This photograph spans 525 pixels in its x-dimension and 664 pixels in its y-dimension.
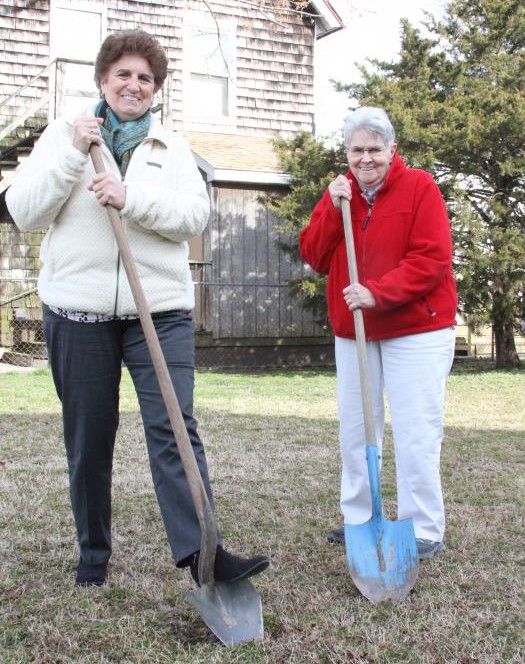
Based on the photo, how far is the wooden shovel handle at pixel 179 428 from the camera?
112 inches

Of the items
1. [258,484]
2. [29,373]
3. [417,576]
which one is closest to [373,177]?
[417,576]

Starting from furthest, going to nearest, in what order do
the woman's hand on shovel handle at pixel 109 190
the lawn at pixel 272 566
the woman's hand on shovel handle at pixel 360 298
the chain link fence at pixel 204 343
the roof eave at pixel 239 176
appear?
the roof eave at pixel 239 176
the chain link fence at pixel 204 343
the woman's hand on shovel handle at pixel 360 298
the woman's hand on shovel handle at pixel 109 190
the lawn at pixel 272 566

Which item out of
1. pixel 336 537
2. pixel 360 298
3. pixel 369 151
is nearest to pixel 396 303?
pixel 360 298

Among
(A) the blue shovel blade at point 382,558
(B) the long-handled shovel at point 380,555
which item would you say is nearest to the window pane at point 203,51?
(B) the long-handled shovel at point 380,555

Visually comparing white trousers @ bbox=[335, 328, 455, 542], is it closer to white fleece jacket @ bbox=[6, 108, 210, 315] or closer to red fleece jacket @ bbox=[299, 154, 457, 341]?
red fleece jacket @ bbox=[299, 154, 457, 341]

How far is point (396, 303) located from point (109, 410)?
3.97ft

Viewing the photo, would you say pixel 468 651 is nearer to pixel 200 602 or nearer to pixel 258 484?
pixel 200 602

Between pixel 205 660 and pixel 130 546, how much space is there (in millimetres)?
1324

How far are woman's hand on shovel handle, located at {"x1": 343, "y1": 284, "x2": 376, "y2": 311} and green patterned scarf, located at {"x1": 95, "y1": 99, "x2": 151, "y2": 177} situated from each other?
3.37ft

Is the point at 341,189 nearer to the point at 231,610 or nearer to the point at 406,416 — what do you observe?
the point at 406,416

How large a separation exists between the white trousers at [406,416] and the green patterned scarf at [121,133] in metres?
1.27

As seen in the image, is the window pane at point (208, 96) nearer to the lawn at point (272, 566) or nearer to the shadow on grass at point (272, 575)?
the lawn at point (272, 566)

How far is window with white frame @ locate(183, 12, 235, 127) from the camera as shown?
48.9 feet

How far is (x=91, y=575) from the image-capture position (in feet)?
11.0
